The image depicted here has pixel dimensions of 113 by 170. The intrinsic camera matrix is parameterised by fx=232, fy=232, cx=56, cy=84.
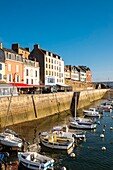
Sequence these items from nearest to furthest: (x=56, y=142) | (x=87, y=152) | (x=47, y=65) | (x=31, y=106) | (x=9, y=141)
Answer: (x=9, y=141) < (x=87, y=152) < (x=56, y=142) < (x=31, y=106) < (x=47, y=65)

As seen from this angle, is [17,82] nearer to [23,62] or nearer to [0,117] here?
[23,62]

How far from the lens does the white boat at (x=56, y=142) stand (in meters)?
22.6

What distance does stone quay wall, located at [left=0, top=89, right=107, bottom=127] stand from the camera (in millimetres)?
31309

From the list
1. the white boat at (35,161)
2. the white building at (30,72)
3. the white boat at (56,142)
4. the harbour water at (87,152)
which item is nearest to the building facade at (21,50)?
the white building at (30,72)

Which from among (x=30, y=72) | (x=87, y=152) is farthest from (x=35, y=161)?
(x=30, y=72)

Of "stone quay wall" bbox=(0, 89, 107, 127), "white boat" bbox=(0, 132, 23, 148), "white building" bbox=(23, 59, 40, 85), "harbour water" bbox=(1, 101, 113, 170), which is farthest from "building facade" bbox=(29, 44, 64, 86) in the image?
"white boat" bbox=(0, 132, 23, 148)

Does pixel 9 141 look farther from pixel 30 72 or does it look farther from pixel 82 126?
pixel 30 72

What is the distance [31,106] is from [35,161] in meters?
19.8

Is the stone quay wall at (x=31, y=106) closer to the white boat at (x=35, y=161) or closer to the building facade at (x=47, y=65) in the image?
the white boat at (x=35, y=161)

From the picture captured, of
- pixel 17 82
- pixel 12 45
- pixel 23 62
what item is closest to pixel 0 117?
pixel 17 82

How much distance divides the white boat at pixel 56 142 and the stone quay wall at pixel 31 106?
582cm

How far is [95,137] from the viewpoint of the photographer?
27547mm

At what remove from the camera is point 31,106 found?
123 ft

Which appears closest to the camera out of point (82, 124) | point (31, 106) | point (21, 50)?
point (82, 124)
